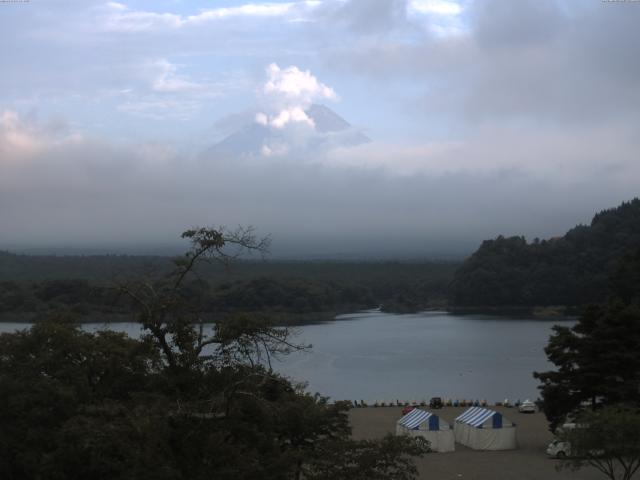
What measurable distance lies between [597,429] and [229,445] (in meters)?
6.62

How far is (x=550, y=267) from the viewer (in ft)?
216

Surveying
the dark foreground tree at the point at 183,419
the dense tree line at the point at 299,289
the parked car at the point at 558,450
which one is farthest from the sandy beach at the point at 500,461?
the dense tree line at the point at 299,289

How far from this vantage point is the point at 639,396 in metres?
14.9

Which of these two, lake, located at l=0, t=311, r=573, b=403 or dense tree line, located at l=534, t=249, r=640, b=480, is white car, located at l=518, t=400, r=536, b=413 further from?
lake, located at l=0, t=311, r=573, b=403

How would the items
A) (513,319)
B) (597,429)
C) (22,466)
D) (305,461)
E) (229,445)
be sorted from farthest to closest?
(513,319), (597,429), (22,466), (305,461), (229,445)

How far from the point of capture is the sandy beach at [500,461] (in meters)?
13.8

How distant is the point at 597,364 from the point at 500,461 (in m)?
2.58

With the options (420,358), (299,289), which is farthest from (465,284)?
(420,358)

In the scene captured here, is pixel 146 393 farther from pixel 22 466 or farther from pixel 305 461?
pixel 22 466

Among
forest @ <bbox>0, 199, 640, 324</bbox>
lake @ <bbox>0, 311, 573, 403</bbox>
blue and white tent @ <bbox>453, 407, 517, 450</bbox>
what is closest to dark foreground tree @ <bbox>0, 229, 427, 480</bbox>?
blue and white tent @ <bbox>453, 407, 517, 450</bbox>

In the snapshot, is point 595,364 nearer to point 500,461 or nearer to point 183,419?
point 500,461

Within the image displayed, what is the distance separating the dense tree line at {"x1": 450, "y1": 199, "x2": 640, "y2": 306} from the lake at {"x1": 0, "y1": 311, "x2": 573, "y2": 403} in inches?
271

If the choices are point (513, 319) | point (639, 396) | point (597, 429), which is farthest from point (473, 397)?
point (513, 319)

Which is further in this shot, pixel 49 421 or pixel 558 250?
pixel 558 250
